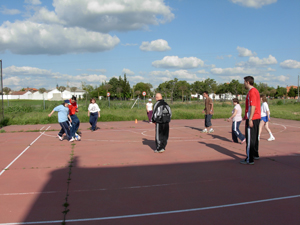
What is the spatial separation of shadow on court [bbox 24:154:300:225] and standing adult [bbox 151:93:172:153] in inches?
65.2

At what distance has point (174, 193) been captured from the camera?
5.03 meters

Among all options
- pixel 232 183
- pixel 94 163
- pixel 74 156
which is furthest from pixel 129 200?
pixel 74 156

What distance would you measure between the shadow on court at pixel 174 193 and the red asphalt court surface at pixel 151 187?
14 mm

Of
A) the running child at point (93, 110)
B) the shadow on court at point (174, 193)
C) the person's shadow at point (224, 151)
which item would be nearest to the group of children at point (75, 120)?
the person's shadow at point (224, 151)

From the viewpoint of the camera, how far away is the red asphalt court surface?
407 centimetres

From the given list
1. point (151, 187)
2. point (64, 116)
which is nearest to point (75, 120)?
point (64, 116)

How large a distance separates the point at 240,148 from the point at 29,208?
285 inches

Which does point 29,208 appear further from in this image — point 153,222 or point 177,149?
point 177,149

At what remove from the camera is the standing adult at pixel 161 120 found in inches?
338

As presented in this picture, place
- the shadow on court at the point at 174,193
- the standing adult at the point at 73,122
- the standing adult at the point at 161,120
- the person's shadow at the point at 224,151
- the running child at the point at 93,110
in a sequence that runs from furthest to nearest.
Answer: the running child at the point at 93,110 < the standing adult at the point at 73,122 < the standing adult at the point at 161,120 < the person's shadow at the point at 224,151 < the shadow on court at the point at 174,193

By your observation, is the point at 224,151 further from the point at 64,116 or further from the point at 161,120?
the point at 64,116

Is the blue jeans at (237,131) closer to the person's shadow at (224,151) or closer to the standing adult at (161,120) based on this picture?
the person's shadow at (224,151)

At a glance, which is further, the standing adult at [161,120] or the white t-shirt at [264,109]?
the white t-shirt at [264,109]

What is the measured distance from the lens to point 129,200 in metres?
4.71
